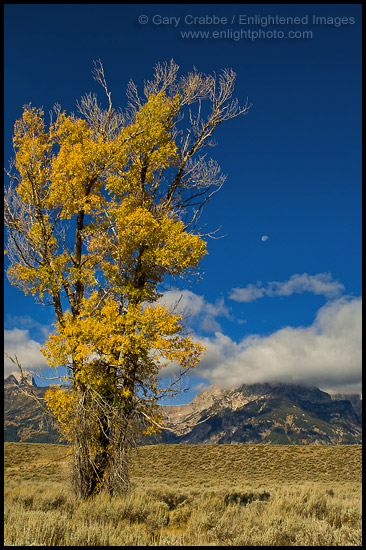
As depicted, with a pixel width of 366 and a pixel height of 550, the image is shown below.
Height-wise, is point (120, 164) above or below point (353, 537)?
above

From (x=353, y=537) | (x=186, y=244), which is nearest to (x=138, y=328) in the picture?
(x=186, y=244)

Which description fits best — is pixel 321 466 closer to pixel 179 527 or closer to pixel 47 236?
pixel 179 527

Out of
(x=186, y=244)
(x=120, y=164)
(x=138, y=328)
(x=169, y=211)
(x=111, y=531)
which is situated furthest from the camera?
(x=169, y=211)

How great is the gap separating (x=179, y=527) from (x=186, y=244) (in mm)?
6780

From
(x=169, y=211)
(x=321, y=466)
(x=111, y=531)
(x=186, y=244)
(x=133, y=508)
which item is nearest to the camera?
(x=111, y=531)

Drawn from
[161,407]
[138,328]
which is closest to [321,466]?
[161,407]

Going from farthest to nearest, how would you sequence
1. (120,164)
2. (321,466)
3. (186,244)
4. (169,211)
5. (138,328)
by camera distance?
(321,466)
(169,211)
(120,164)
(186,244)
(138,328)

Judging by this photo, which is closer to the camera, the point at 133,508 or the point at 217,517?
the point at 217,517

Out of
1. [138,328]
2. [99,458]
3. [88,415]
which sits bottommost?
[99,458]

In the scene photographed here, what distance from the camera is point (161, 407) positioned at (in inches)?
408

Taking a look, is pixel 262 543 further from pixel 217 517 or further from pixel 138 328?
pixel 138 328

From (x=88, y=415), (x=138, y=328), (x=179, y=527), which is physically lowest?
(x=179, y=527)

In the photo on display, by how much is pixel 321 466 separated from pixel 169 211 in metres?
33.9

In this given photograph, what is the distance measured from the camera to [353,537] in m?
5.65
